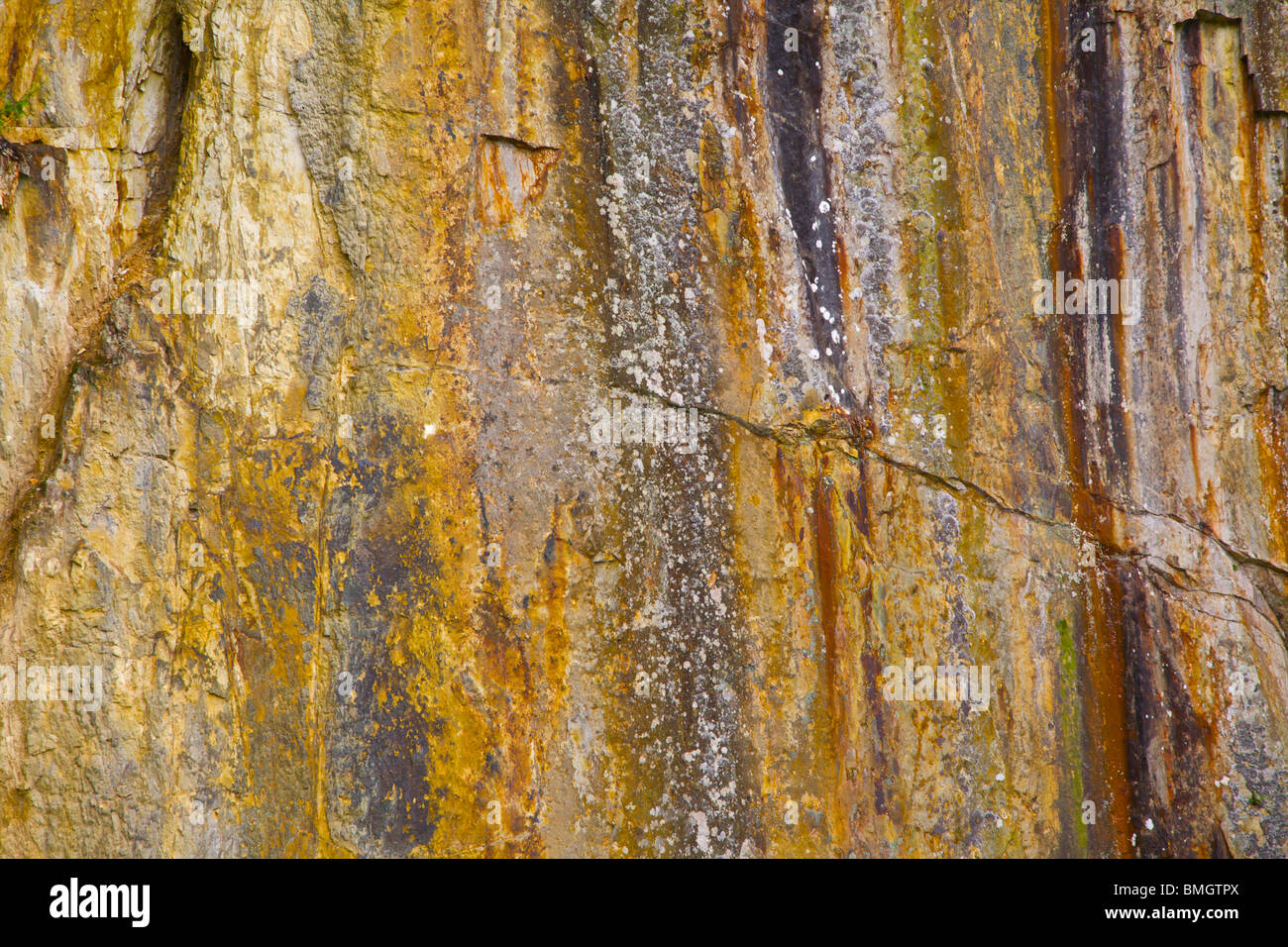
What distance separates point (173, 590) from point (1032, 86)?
17.9ft

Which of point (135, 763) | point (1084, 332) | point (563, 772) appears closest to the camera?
point (135, 763)

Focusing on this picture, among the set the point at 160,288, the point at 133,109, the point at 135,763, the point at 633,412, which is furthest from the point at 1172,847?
the point at 133,109

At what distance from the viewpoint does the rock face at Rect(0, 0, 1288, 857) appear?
14.0ft

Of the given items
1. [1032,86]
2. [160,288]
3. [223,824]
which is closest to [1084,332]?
[1032,86]

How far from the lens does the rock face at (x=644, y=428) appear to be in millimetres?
4266

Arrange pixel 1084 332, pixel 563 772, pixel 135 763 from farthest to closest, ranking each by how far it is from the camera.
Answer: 1. pixel 1084 332
2. pixel 563 772
3. pixel 135 763

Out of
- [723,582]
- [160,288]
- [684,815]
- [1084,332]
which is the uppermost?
[160,288]

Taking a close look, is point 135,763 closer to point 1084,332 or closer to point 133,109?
point 133,109

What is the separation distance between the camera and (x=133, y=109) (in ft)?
14.7

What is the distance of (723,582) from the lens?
4.59 metres

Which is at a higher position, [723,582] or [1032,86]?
[1032,86]

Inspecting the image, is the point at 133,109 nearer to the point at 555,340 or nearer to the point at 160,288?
the point at 160,288

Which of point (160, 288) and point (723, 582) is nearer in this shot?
point (160, 288)

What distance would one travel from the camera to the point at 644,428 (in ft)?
15.0
